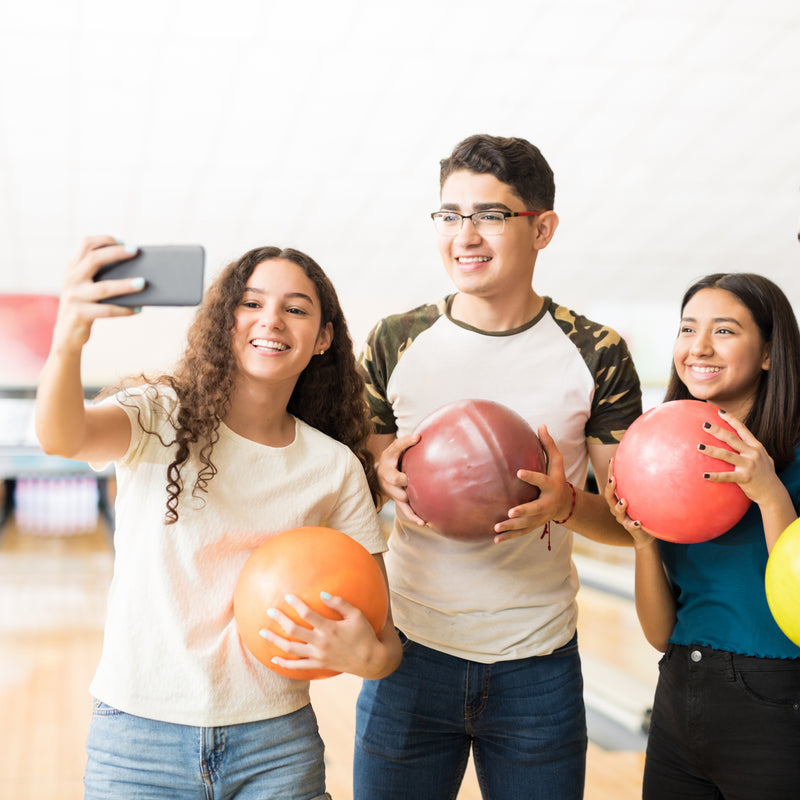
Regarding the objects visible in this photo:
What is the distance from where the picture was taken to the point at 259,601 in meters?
1.17

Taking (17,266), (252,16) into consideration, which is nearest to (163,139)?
(252,16)

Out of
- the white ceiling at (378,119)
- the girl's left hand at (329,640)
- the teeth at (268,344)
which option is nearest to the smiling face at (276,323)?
the teeth at (268,344)

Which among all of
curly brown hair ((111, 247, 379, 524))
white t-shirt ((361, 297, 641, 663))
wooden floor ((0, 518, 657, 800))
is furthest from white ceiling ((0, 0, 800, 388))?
curly brown hair ((111, 247, 379, 524))

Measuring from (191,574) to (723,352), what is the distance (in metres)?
0.94

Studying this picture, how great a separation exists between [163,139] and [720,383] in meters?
4.97

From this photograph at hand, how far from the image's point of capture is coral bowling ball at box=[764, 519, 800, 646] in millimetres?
1261

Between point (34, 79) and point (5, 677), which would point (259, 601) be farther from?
point (34, 79)

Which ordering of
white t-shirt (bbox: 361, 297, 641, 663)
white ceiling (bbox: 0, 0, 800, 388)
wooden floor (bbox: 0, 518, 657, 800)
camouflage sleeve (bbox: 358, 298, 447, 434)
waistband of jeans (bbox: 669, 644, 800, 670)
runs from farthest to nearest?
white ceiling (bbox: 0, 0, 800, 388)
wooden floor (bbox: 0, 518, 657, 800)
camouflage sleeve (bbox: 358, 298, 447, 434)
white t-shirt (bbox: 361, 297, 641, 663)
waistband of jeans (bbox: 669, 644, 800, 670)

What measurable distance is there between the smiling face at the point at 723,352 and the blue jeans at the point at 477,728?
0.52 meters

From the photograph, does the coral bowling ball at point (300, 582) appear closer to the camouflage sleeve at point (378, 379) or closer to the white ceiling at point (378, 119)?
the camouflage sleeve at point (378, 379)

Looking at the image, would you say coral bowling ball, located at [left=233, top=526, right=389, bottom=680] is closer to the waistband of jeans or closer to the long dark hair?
the waistband of jeans

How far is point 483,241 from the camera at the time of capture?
1.50 meters

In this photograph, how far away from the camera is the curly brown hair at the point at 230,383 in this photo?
1.26 m

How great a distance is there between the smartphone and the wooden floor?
2.21 metres
